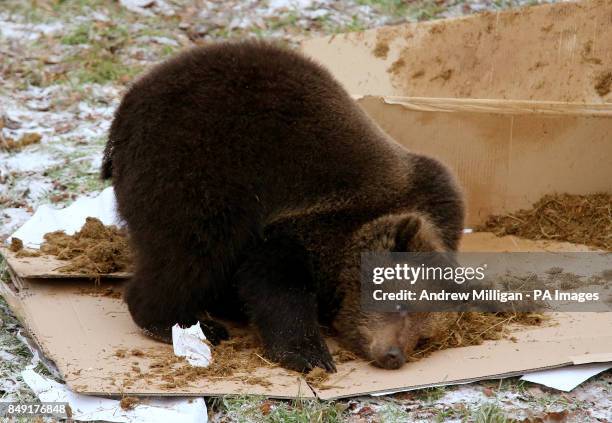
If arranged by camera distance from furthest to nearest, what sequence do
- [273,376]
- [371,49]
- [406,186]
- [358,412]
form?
[371,49], [406,186], [273,376], [358,412]

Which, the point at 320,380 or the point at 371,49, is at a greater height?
the point at 371,49

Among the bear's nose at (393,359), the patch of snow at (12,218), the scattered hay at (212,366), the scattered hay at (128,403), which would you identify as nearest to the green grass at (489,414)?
the bear's nose at (393,359)

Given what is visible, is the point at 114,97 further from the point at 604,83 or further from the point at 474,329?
the point at 474,329

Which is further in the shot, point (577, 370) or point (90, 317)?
point (90, 317)

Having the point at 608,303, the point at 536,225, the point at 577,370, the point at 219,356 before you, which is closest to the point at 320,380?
the point at 219,356

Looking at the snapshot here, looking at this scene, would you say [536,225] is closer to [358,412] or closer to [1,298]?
[358,412]

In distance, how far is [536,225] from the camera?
6.51 meters

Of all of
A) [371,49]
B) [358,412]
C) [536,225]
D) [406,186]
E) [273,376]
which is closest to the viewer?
[358,412]

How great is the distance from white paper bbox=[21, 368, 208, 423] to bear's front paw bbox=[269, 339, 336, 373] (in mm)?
622

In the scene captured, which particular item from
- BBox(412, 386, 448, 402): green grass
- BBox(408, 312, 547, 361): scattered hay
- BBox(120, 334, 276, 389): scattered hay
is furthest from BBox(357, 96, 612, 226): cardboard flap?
BBox(412, 386, 448, 402): green grass

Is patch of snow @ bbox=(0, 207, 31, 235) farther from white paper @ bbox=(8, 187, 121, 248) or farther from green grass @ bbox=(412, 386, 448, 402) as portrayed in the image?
green grass @ bbox=(412, 386, 448, 402)

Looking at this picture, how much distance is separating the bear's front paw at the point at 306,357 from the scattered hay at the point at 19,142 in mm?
4164

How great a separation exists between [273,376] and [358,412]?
540mm

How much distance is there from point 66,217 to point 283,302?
2.44 m
